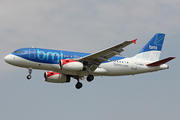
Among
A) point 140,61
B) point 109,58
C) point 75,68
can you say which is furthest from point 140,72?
point 75,68

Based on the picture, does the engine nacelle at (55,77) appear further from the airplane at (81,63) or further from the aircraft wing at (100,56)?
the aircraft wing at (100,56)

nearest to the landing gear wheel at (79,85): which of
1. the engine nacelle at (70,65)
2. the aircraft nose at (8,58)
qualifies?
the engine nacelle at (70,65)

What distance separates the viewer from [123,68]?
1631 inches

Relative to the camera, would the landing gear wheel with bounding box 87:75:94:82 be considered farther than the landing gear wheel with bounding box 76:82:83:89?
No

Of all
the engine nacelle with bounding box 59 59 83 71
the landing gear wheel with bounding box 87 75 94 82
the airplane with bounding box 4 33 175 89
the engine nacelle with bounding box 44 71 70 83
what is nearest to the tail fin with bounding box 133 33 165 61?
the airplane with bounding box 4 33 175 89

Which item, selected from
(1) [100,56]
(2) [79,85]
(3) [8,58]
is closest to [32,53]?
(3) [8,58]

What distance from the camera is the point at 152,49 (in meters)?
45.8

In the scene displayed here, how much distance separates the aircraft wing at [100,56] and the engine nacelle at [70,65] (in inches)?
42.8

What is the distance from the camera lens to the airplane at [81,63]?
3741cm

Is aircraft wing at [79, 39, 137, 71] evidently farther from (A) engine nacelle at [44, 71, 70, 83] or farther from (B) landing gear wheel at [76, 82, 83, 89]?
(A) engine nacelle at [44, 71, 70, 83]

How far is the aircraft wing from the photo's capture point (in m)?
35.7

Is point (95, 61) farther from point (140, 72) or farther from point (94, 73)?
point (140, 72)

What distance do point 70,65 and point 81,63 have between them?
163cm

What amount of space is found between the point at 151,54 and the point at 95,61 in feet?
33.7
